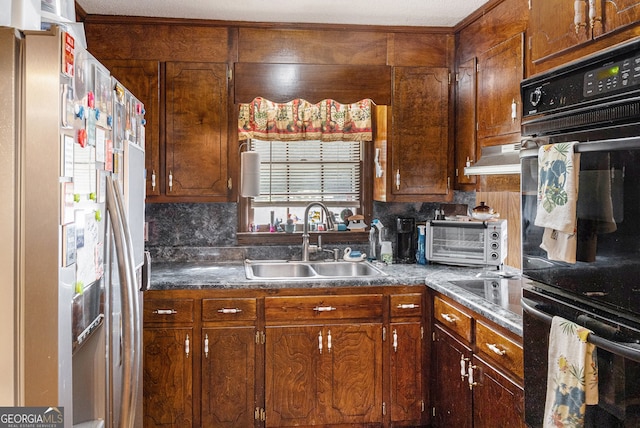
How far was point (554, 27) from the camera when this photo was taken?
1677 mm

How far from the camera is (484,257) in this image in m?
3.16

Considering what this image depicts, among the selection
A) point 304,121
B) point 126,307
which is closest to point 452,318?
point 304,121

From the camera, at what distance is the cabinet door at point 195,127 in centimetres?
321

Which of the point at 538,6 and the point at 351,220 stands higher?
the point at 538,6

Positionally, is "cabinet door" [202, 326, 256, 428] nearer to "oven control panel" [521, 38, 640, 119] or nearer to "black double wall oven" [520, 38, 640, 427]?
"black double wall oven" [520, 38, 640, 427]

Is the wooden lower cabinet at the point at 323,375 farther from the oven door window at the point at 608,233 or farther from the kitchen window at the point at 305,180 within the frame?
the oven door window at the point at 608,233

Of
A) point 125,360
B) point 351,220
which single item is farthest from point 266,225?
point 125,360

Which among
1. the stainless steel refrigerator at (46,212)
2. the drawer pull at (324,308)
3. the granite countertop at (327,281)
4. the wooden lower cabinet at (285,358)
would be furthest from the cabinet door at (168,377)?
the stainless steel refrigerator at (46,212)

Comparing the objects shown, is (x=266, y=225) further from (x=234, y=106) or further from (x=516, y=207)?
(x=516, y=207)

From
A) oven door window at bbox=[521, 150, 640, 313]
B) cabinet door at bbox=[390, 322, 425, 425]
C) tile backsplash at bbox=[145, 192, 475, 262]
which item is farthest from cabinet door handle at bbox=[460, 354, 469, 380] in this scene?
tile backsplash at bbox=[145, 192, 475, 262]

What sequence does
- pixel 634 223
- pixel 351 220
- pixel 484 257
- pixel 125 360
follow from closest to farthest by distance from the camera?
pixel 634 223 < pixel 125 360 < pixel 484 257 < pixel 351 220

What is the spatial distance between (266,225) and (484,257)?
56.5 inches

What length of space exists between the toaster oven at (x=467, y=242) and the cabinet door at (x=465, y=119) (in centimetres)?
27

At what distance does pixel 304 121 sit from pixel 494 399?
6.91 feet
